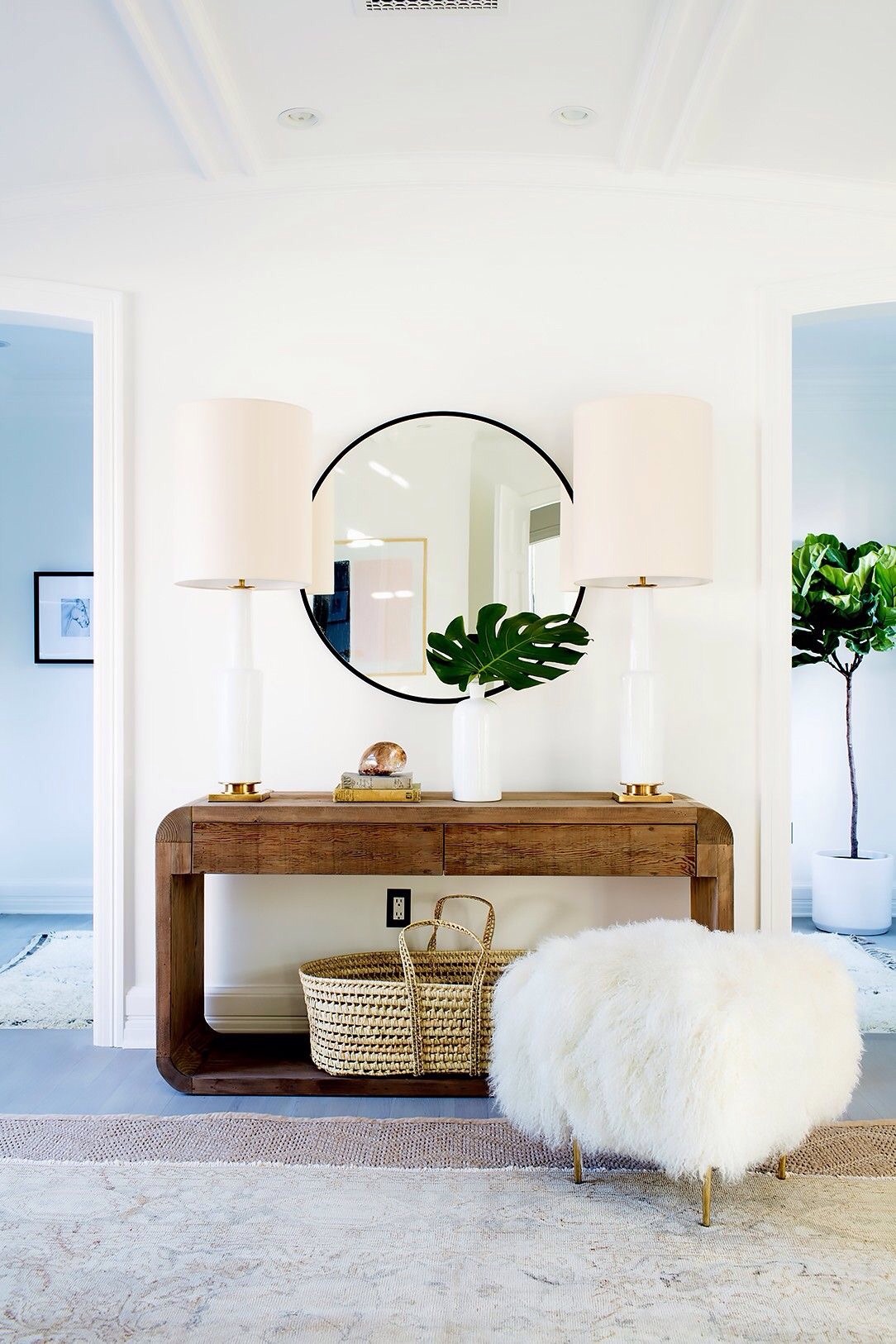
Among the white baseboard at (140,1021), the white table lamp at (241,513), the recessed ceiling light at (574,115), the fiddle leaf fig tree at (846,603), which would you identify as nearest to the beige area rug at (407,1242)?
the white baseboard at (140,1021)

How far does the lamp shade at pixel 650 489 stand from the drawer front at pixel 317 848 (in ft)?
2.83

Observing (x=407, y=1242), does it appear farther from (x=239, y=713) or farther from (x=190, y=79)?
(x=190, y=79)

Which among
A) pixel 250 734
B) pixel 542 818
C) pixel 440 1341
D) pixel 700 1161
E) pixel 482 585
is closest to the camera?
pixel 440 1341

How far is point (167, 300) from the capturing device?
3295 mm

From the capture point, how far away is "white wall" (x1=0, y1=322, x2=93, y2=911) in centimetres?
519

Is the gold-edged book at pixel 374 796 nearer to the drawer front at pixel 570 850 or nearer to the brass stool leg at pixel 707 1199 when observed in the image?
the drawer front at pixel 570 850

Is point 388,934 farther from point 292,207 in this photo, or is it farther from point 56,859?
point 56,859

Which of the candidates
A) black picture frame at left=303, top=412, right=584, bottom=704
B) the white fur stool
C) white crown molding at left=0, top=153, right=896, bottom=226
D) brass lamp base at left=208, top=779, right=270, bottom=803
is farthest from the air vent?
the white fur stool

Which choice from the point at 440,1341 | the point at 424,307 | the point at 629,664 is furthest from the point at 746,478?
the point at 440,1341

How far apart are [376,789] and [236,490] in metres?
0.88

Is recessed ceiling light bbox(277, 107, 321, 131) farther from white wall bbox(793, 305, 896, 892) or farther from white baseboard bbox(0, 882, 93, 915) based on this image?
white baseboard bbox(0, 882, 93, 915)

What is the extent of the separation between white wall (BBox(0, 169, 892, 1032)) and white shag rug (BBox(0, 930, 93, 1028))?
454 mm

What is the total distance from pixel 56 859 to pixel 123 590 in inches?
95.5

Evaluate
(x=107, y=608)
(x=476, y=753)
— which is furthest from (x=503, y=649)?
(x=107, y=608)
